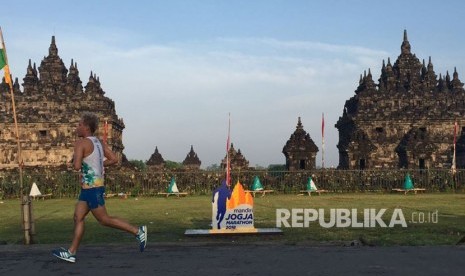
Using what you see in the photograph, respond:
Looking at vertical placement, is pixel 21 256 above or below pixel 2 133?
Result: below

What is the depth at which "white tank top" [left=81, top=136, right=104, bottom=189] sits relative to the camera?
6.86m

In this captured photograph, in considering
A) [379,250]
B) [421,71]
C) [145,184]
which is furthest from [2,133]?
[379,250]

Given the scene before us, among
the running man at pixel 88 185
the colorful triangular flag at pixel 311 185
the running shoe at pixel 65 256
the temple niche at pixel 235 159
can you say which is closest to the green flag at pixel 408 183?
the colorful triangular flag at pixel 311 185

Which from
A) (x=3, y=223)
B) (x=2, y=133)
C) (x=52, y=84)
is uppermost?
(x=52, y=84)

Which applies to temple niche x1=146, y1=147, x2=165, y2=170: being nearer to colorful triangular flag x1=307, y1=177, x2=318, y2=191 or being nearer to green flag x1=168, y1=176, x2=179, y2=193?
green flag x1=168, y1=176, x2=179, y2=193

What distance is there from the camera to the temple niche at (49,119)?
47.9 meters

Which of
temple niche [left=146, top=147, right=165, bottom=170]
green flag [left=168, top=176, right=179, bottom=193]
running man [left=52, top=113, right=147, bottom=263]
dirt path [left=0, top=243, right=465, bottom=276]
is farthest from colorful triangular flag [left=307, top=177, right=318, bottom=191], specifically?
temple niche [left=146, top=147, right=165, bottom=170]

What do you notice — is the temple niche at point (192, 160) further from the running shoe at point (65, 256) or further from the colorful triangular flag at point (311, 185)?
the running shoe at point (65, 256)

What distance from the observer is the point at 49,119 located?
1901 inches

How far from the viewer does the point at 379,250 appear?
7.40 meters

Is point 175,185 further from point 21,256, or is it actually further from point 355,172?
point 21,256

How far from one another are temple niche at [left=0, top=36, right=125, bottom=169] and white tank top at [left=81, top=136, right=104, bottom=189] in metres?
41.3

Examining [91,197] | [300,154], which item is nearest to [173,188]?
[300,154]

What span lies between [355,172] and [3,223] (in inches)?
872
